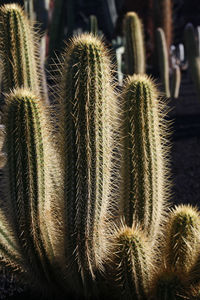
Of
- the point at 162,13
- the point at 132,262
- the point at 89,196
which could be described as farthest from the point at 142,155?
the point at 162,13

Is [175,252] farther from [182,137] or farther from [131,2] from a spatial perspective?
[131,2]

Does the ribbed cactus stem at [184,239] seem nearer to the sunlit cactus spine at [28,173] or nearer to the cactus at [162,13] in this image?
the sunlit cactus spine at [28,173]

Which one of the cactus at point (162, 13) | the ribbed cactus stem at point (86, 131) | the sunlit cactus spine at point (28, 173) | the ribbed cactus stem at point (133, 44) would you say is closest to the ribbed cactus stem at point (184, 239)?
the ribbed cactus stem at point (86, 131)

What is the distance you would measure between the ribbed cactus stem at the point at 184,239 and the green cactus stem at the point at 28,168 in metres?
0.61

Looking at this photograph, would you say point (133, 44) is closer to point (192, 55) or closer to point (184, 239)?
point (192, 55)

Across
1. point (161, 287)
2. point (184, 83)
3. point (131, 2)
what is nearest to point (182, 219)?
point (161, 287)

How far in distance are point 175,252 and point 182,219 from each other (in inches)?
6.5

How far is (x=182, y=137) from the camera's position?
6.70 meters

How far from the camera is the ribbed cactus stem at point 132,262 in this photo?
2.34 metres

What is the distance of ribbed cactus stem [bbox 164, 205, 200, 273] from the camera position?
8.28 feet

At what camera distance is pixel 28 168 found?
237cm

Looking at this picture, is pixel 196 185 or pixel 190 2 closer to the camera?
pixel 196 185

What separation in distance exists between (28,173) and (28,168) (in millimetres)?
23

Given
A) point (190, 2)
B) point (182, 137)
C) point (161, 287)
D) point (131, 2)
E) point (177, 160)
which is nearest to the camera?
point (161, 287)
